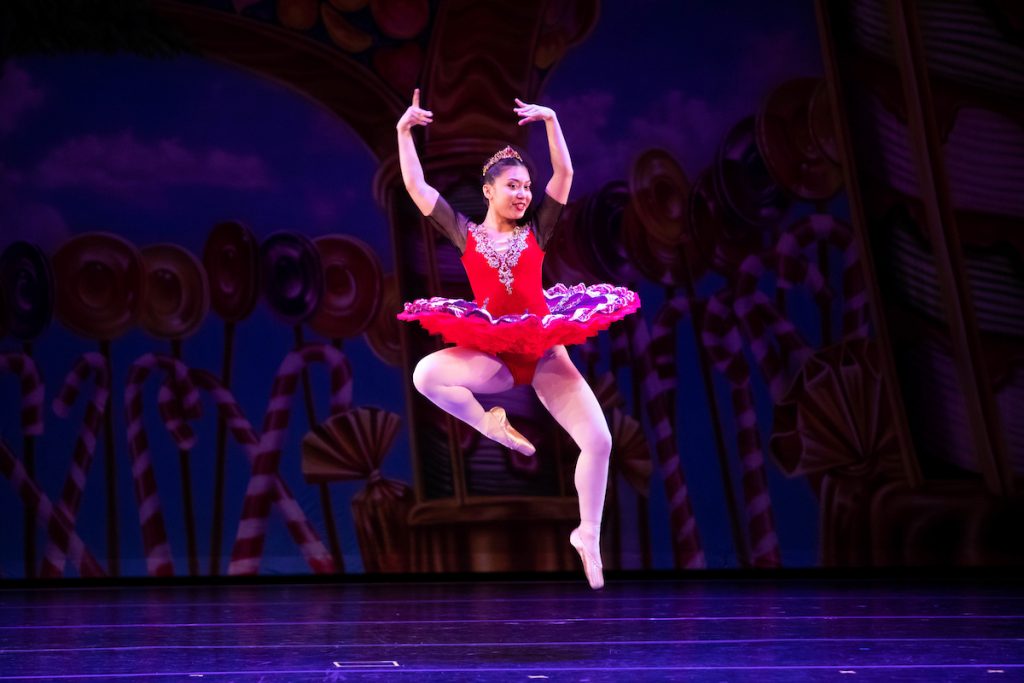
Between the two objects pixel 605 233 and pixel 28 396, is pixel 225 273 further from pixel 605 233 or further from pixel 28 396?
pixel 605 233

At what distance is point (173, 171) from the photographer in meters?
6.59

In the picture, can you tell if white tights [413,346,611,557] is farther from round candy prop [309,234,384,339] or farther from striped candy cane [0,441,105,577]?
striped candy cane [0,441,105,577]

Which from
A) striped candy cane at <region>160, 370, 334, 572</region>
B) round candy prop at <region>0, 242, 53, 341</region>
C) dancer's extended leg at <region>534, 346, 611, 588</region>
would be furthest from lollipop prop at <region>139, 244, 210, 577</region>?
dancer's extended leg at <region>534, 346, 611, 588</region>

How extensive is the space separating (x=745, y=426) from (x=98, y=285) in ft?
10.8

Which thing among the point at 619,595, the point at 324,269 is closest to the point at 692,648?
the point at 619,595

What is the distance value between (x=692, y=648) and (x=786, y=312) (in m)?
2.72

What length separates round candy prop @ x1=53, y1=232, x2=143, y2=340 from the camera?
6570 mm

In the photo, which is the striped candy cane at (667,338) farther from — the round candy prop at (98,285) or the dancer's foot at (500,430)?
the dancer's foot at (500,430)

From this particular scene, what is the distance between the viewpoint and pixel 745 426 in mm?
6598

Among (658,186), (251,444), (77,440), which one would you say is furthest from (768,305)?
(77,440)

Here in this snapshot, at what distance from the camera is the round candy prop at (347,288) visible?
21.7 feet

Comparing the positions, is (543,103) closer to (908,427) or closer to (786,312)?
(786,312)

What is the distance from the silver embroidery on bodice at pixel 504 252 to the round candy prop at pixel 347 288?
2.67 m

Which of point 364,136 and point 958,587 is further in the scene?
point 364,136
